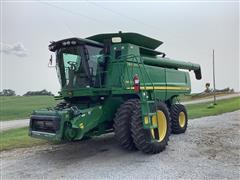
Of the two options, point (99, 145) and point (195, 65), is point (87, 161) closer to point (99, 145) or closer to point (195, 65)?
point (99, 145)

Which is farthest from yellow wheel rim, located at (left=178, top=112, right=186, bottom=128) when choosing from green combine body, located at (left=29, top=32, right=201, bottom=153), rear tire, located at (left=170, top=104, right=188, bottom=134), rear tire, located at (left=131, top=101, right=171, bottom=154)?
rear tire, located at (left=131, top=101, right=171, bottom=154)

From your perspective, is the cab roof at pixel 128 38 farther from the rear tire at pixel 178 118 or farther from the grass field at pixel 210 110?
the grass field at pixel 210 110

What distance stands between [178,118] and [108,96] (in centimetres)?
358

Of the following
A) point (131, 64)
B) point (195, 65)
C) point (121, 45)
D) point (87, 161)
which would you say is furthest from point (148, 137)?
point (195, 65)

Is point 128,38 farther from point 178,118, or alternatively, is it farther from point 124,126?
point 178,118

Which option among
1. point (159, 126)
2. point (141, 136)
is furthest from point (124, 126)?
point (159, 126)

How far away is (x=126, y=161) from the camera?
723cm

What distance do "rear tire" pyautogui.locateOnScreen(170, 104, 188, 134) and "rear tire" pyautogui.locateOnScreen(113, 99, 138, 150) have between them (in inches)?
124

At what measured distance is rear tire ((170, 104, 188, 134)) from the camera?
10549 mm

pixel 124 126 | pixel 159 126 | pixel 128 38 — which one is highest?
pixel 128 38

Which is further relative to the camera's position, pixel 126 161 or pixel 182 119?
pixel 182 119

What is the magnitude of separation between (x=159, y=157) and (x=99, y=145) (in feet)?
7.72

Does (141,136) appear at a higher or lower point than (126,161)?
higher

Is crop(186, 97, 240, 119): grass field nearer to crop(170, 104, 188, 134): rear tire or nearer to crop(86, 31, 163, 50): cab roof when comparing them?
crop(170, 104, 188, 134): rear tire
